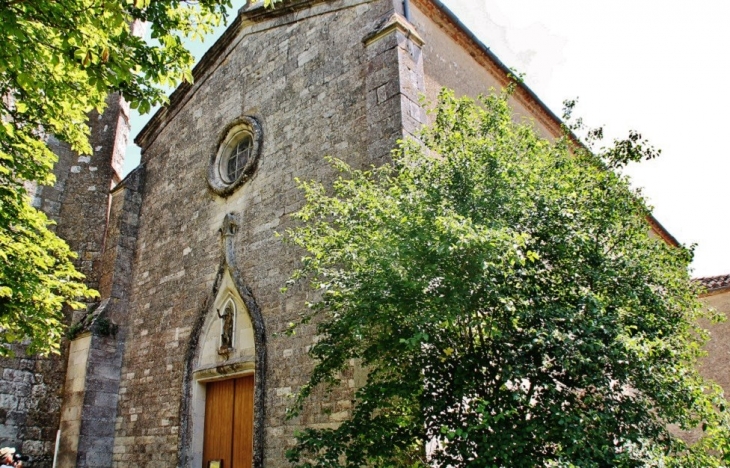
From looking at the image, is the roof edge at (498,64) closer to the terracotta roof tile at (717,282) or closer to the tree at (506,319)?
the tree at (506,319)

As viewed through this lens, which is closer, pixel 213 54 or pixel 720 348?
pixel 213 54

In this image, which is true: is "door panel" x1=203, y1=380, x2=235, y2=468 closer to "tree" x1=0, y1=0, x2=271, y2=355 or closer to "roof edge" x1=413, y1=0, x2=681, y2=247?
"tree" x1=0, y1=0, x2=271, y2=355

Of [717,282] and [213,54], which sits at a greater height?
[213,54]

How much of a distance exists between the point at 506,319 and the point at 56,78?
4837mm

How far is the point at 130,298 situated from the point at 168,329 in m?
1.47

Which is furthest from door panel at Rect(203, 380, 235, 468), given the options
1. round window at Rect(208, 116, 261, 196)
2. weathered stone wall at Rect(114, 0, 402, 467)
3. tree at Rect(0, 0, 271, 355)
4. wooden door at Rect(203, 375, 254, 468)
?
round window at Rect(208, 116, 261, 196)

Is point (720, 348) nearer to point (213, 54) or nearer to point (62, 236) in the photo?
point (213, 54)

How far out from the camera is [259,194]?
7652 mm

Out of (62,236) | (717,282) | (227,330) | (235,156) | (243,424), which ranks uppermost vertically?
(235,156)

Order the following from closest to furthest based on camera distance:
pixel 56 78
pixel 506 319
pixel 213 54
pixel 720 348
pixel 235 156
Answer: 1. pixel 506 319
2. pixel 56 78
3. pixel 235 156
4. pixel 213 54
5. pixel 720 348

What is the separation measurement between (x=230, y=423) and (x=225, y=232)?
266 cm

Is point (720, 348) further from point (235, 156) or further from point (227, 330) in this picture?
point (235, 156)

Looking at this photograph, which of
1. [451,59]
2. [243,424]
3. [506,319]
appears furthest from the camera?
[451,59]

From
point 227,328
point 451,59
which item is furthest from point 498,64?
point 227,328
